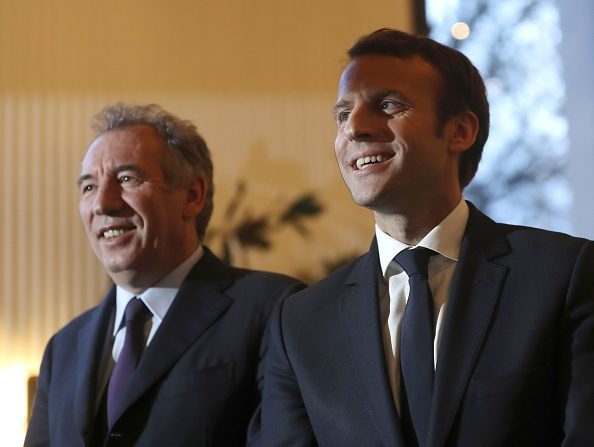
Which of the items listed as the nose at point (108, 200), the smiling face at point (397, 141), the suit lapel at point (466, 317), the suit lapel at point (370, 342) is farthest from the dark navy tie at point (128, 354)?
the suit lapel at point (466, 317)

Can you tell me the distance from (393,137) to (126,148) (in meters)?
1.00

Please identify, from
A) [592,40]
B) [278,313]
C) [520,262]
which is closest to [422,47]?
[520,262]

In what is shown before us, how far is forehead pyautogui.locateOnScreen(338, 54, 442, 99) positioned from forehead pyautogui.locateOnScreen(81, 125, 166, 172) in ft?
2.66

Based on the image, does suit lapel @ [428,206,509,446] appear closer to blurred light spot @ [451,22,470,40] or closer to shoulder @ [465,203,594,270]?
shoulder @ [465,203,594,270]

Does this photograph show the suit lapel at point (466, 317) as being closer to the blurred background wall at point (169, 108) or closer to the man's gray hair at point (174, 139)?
the man's gray hair at point (174, 139)

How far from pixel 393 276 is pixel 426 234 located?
120 mm

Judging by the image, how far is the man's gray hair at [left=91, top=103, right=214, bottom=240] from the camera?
2.54 m

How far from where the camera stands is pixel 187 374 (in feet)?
7.10

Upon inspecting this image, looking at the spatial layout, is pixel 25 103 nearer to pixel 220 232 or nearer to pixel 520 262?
pixel 220 232

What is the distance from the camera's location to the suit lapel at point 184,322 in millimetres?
2158

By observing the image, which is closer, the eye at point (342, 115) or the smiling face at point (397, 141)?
the smiling face at point (397, 141)

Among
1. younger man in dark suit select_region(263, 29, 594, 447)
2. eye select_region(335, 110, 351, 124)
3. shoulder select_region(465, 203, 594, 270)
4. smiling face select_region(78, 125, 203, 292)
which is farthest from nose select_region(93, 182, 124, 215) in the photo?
shoulder select_region(465, 203, 594, 270)

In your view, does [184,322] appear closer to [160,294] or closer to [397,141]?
[160,294]

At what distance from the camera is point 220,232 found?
14.5ft
